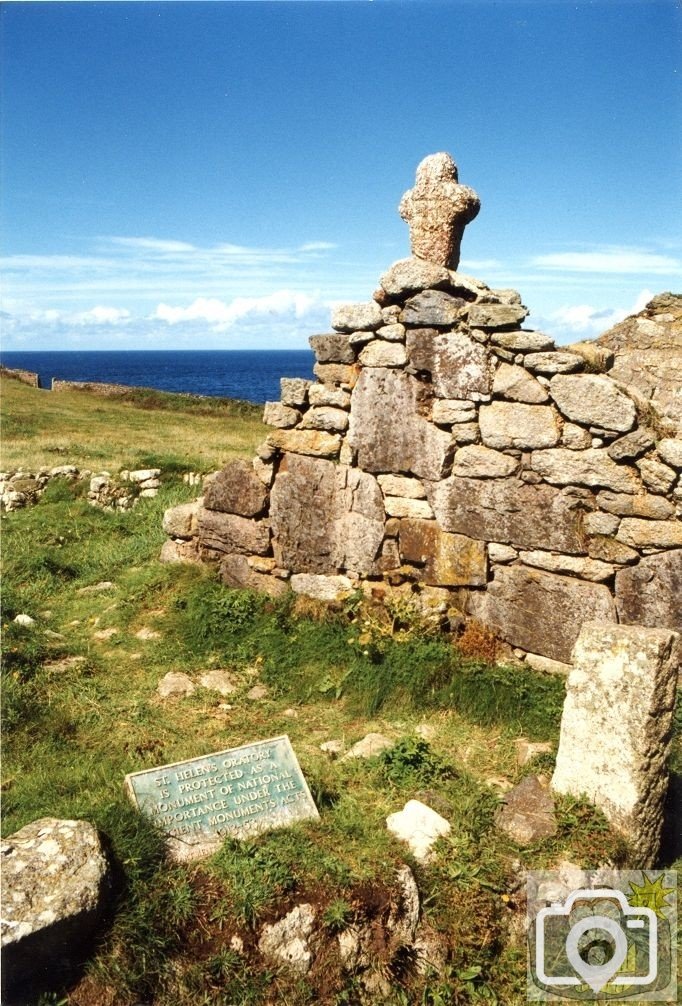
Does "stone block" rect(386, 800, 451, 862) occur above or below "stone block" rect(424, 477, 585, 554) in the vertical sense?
below

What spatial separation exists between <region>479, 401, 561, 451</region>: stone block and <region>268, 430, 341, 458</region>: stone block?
5.36 feet

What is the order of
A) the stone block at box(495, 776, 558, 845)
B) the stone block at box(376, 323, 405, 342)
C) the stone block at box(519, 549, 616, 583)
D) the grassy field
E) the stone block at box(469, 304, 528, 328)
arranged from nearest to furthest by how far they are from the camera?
the grassy field → the stone block at box(495, 776, 558, 845) → the stone block at box(519, 549, 616, 583) → the stone block at box(469, 304, 528, 328) → the stone block at box(376, 323, 405, 342)

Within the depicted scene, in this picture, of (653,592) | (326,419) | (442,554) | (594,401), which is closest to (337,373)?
(326,419)

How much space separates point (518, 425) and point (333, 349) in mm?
2092

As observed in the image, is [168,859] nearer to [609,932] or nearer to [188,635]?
[609,932]

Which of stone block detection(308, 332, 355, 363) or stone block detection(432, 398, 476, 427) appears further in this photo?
stone block detection(308, 332, 355, 363)

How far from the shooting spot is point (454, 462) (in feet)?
22.8

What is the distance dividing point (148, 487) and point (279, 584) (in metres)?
4.87

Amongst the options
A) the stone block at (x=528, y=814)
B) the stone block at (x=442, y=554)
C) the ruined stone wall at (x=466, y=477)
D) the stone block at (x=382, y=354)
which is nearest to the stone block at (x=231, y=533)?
the ruined stone wall at (x=466, y=477)

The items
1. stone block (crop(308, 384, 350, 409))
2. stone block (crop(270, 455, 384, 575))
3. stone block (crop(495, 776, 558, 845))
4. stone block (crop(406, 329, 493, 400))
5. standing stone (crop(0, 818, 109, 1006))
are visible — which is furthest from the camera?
stone block (crop(308, 384, 350, 409))

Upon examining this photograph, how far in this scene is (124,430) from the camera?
63.9ft

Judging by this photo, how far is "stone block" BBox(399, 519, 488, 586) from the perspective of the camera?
6.93m

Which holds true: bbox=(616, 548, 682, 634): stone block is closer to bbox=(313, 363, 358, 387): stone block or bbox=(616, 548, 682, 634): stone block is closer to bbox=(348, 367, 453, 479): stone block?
bbox=(348, 367, 453, 479): stone block

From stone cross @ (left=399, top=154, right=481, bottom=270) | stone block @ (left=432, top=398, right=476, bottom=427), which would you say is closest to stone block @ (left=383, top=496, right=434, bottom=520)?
stone block @ (left=432, top=398, right=476, bottom=427)
